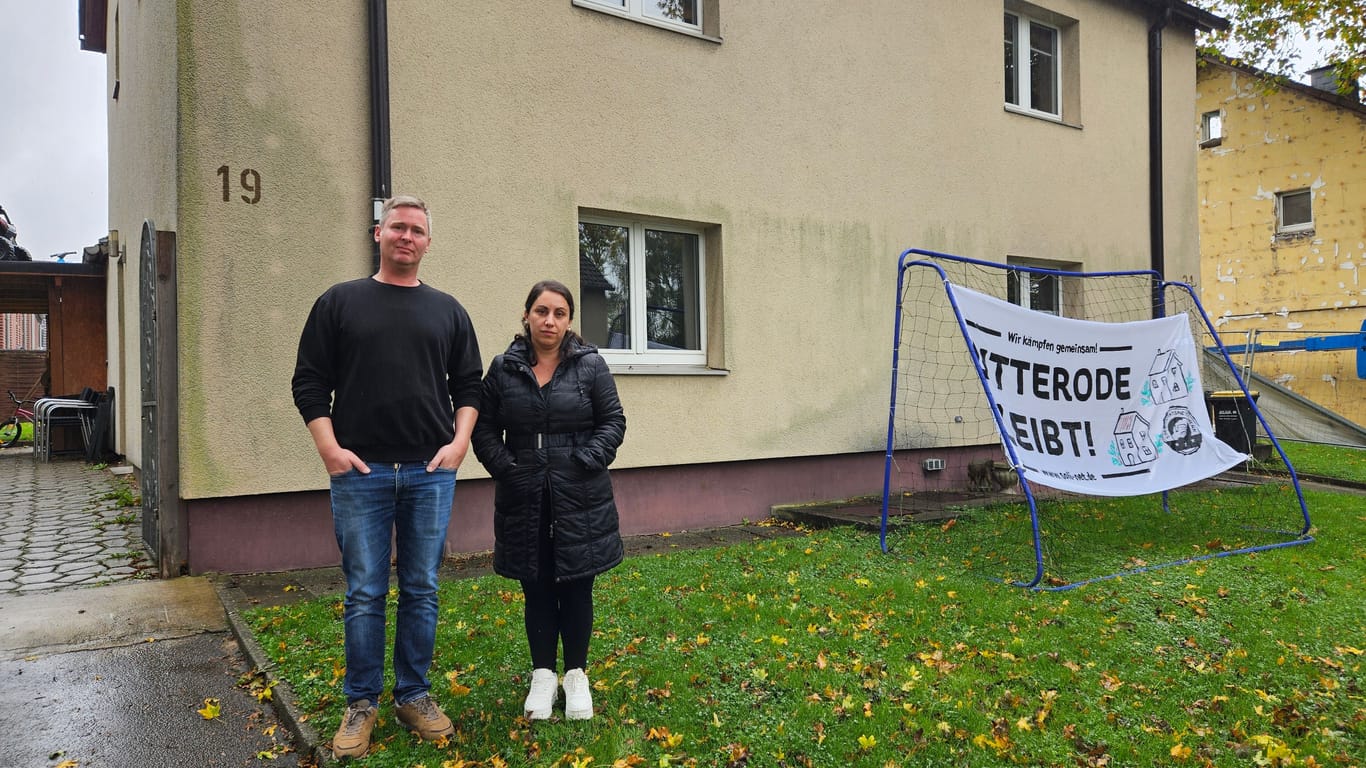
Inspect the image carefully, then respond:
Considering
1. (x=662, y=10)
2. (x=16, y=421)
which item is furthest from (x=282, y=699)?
(x=16, y=421)

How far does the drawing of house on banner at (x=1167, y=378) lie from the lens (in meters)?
6.80

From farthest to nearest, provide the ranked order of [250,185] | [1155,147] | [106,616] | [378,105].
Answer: [1155,147] → [378,105] → [250,185] → [106,616]

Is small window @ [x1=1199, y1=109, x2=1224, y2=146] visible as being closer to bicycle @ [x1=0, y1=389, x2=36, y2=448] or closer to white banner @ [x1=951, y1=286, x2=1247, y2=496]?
white banner @ [x1=951, y1=286, x2=1247, y2=496]

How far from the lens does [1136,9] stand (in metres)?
11.0

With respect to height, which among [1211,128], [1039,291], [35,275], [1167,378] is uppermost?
[1211,128]

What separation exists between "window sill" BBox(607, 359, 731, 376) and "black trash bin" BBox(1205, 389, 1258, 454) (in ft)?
23.8

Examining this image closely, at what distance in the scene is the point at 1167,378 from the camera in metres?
6.88

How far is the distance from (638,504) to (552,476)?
3930mm

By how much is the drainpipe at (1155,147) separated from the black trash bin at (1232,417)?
1.37 m

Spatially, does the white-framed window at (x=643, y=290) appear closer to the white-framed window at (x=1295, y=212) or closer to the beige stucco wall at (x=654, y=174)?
the beige stucco wall at (x=654, y=174)

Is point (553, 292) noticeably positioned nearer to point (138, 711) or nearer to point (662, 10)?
point (138, 711)

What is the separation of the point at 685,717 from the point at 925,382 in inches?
252

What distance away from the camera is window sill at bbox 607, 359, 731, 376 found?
6.90 metres

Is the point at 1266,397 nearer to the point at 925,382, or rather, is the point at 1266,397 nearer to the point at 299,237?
the point at 925,382
